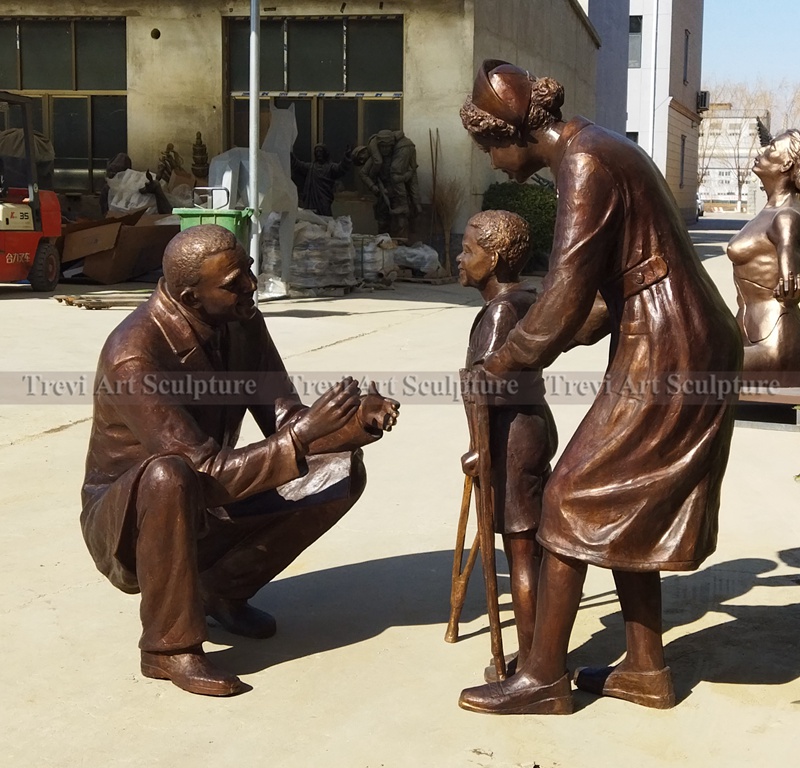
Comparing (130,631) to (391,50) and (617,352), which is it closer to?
(617,352)

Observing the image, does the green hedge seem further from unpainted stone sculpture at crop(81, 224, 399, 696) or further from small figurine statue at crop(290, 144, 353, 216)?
unpainted stone sculpture at crop(81, 224, 399, 696)

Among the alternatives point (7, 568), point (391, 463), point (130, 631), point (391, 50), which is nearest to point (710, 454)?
point (130, 631)

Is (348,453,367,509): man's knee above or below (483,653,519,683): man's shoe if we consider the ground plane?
above

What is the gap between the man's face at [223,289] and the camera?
365cm

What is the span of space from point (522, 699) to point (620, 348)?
1.06m

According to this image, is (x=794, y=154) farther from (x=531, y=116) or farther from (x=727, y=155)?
(x=727, y=155)

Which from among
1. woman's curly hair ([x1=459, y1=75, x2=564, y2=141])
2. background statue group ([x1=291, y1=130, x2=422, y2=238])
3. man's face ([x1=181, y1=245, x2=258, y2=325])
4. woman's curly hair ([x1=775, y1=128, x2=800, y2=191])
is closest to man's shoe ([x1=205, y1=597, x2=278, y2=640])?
man's face ([x1=181, y1=245, x2=258, y2=325])

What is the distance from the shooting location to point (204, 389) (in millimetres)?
3834

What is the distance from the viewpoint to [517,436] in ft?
11.9

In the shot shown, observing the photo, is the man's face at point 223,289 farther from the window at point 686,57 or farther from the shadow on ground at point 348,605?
the window at point 686,57

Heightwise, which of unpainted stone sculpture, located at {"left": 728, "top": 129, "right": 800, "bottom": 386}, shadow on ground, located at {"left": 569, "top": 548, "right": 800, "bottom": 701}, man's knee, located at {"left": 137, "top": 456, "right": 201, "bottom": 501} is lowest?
shadow on ground, located at {"left": 569, "top": 548, "right": 800, "bottom": 701}

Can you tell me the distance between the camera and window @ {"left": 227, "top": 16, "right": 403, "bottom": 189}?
66.8 ft

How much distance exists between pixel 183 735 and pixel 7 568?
5.74 feet

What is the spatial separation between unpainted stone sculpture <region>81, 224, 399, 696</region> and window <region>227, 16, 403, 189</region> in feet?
55.9
